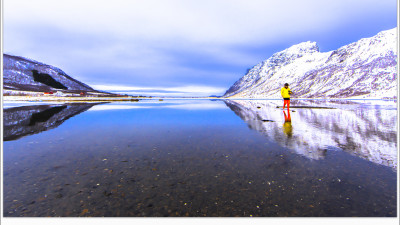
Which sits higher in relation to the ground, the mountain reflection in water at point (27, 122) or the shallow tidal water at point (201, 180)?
the mountain reflection in water at point (27, 122)

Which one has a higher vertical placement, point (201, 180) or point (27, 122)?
point (27, 122)

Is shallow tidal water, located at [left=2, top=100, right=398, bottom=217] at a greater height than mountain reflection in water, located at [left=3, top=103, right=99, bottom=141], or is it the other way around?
mountain reflection in water, located at [left=3, top=103, right=99, bottom=141]

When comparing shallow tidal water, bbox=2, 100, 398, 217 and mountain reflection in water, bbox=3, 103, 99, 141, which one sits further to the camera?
mountain reflection in water, bbox=3, 103, 99, 141

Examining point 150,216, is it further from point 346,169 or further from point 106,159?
point 346,169

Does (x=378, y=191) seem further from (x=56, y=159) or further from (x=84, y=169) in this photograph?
(x=56, y=159)

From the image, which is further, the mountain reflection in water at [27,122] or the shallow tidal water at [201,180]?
the mountain reflection in water at [27,122]

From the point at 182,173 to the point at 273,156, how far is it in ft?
10.9

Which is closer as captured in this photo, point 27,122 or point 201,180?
point 201,180

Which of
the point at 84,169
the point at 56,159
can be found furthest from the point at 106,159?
the point at 56,159

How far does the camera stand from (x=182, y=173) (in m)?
5.65

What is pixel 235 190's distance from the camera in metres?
4.65
